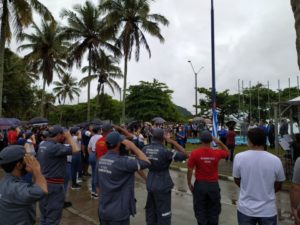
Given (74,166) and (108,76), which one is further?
(108,76)

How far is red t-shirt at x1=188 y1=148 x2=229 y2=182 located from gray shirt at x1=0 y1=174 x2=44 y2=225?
3056 mm

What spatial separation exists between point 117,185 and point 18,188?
57.6 inches

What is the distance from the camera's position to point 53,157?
19.5ft

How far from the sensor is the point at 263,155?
4.08 m

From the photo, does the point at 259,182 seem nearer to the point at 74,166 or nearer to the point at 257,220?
the point at 257,220

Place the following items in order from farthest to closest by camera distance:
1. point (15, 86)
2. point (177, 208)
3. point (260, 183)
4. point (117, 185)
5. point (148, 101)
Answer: point (148, 101), point (15, 86), point (177, 208), point (117, 185), point (260, 183)

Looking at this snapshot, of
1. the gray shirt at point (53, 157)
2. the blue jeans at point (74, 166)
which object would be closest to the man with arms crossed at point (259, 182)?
the gray shirt at point (53, 157)

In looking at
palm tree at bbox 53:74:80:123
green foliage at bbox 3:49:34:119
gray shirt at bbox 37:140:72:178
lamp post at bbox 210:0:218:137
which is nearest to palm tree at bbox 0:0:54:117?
lamp post at bbox 210:0:218:137

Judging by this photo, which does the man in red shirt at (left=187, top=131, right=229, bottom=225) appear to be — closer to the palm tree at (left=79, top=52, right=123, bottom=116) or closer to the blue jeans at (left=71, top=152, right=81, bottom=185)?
the blue jeans at (left=71, top=152, right=81, bottom=185)

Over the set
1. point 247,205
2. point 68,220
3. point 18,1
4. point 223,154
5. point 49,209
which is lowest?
point 68,220

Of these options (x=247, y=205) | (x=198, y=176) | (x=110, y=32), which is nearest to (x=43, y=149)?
(x=198, y=176)

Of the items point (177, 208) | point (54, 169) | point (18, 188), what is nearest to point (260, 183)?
point (18, 188)

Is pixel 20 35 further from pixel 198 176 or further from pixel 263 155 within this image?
pixel 263 155

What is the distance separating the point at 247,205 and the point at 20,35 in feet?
58.9
